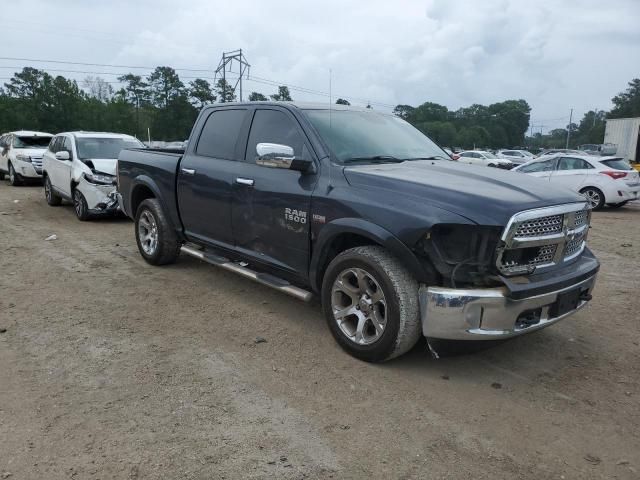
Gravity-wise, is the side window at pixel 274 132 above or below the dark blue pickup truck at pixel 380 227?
above

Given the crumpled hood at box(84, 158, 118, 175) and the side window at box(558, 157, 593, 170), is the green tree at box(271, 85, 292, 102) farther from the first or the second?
the side window at box(558, 157, 593, 170)

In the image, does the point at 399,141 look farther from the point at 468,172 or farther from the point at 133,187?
the point at 133,187

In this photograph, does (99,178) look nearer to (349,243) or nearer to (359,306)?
(349,243)

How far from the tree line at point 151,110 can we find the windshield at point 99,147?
23736 millimetres

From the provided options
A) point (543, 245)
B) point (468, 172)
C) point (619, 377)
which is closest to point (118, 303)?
point (468, 172)

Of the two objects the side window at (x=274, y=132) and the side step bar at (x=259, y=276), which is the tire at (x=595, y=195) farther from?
the side step bar at (x=259, y=276)

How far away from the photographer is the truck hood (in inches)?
127

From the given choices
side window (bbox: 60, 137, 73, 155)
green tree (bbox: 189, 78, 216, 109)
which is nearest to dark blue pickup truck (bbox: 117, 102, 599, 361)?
side window (bbox: 60, 137, 73, 155)

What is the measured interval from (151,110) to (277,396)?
74.8m

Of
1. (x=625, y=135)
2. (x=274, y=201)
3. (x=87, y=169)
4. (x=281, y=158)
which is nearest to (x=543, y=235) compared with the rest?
(x=281, y=158)

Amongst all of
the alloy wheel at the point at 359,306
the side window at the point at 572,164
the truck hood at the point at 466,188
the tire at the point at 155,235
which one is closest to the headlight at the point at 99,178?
the tire at the point at 155,235

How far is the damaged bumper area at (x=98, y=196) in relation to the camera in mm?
9438

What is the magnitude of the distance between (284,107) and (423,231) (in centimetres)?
201

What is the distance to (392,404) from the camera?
3.28m
